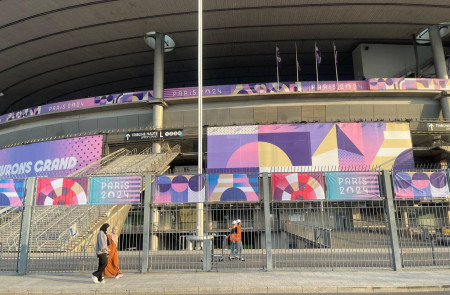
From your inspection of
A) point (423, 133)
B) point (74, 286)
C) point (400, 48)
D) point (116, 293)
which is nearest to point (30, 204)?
point (74, 286)

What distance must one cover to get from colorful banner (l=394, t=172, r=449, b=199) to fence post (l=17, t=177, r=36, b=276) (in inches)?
477

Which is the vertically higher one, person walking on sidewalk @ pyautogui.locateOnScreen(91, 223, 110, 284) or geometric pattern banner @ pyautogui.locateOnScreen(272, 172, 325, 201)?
geometric pattern banner @ pyautogui.locateOnScreen(272, 172, 325, 201)

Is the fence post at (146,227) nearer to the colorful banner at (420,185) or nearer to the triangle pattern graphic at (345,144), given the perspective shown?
the colorful banner at (420,185)

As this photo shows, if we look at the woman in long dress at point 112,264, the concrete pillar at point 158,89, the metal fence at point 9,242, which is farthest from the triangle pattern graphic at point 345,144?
the metal fence at point 9,242

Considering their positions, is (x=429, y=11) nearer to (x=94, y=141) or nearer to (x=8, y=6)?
(x=94, y=141)

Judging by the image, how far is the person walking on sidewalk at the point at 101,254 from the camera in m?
8.49

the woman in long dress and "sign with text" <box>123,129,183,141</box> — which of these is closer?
the woman in long dress

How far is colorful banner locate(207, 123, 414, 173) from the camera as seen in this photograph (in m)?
28.4

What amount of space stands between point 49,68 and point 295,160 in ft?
106

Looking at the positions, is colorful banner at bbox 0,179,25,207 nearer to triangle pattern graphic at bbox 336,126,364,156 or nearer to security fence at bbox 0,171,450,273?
security fence at bbox 0,171,450,273

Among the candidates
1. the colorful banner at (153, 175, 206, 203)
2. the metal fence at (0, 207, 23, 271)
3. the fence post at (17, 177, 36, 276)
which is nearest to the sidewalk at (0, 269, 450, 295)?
the fence post at (17, 177, 36, 276)

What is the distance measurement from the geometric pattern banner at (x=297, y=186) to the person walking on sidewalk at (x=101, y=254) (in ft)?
17.4

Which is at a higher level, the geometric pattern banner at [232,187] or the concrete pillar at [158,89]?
the concrete pillar at [158,89]

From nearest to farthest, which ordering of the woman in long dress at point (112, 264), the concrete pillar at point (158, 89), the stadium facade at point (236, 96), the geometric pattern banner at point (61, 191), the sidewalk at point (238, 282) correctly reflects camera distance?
the sidewalk at point (238, 282) → the woman in long dress at point (112, 264) → the geometric pattern banner at point (61, 191) → the stadium facade at point (236, 96) → the concrete pillar at point (158, 89)
